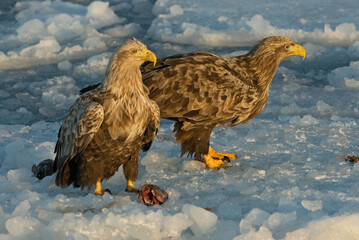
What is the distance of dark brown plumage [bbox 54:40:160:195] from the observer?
493 cm

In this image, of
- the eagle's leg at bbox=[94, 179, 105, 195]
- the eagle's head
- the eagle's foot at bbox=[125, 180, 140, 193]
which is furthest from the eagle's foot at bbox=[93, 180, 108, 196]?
the eagle's head

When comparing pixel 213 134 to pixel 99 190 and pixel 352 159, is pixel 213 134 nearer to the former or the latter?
pixel 352 159

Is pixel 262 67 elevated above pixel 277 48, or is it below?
below

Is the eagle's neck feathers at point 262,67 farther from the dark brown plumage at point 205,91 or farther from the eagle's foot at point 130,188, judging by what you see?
the eagle's foot at point 130,188

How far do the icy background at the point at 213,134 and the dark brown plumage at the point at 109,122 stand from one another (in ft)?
1.01

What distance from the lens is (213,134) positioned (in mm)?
7203

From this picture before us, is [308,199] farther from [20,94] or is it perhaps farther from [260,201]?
[20,94]

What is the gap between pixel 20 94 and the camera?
8.66 meters

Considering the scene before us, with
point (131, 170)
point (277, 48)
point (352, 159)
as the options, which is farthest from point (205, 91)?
point (352, 159)

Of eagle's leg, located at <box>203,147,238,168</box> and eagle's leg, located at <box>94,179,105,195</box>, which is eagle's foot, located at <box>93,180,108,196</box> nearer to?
eagle's leg, located at <box>94,179,105,195</box>

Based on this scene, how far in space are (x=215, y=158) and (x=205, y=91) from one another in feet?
2.55

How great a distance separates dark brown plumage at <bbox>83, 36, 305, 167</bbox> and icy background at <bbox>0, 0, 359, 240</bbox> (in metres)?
0.27

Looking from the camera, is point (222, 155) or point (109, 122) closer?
point (109, 122)

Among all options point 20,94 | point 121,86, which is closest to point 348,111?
point 121,86
